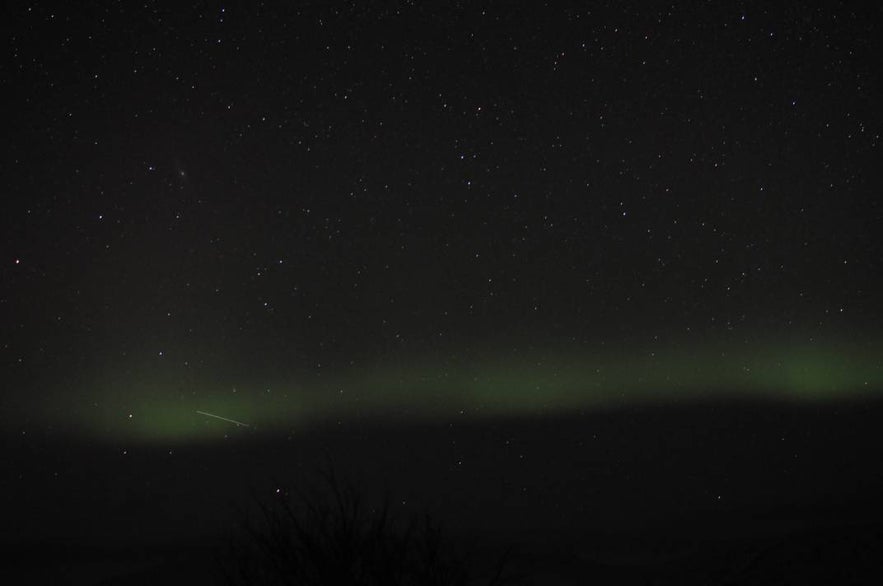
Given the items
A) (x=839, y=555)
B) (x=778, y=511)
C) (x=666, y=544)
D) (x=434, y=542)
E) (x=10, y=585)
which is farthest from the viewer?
(x=778, y=511)

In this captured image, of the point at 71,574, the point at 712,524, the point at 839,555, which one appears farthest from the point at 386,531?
the point at 71,574

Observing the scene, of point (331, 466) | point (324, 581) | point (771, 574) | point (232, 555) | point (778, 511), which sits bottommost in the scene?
point (778, 511)

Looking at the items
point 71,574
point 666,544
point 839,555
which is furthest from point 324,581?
point 71,574

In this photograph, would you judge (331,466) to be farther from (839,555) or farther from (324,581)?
(839,555)

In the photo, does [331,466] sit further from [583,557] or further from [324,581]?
[583,557]

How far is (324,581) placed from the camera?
5.26m

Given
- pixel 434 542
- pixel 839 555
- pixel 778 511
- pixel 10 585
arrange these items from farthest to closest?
pixel 778 511 < pixel 10 585 < pixel 839 555 < pixel 434 542

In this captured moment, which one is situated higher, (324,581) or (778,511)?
(324,581)

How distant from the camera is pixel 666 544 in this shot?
77.8 m

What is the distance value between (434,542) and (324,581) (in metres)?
1.07

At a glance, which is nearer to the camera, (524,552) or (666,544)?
(524,552)

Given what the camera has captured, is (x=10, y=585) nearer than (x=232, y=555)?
No

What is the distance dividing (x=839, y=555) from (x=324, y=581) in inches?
1353

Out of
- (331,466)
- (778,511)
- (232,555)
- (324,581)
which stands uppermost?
(331,466)
